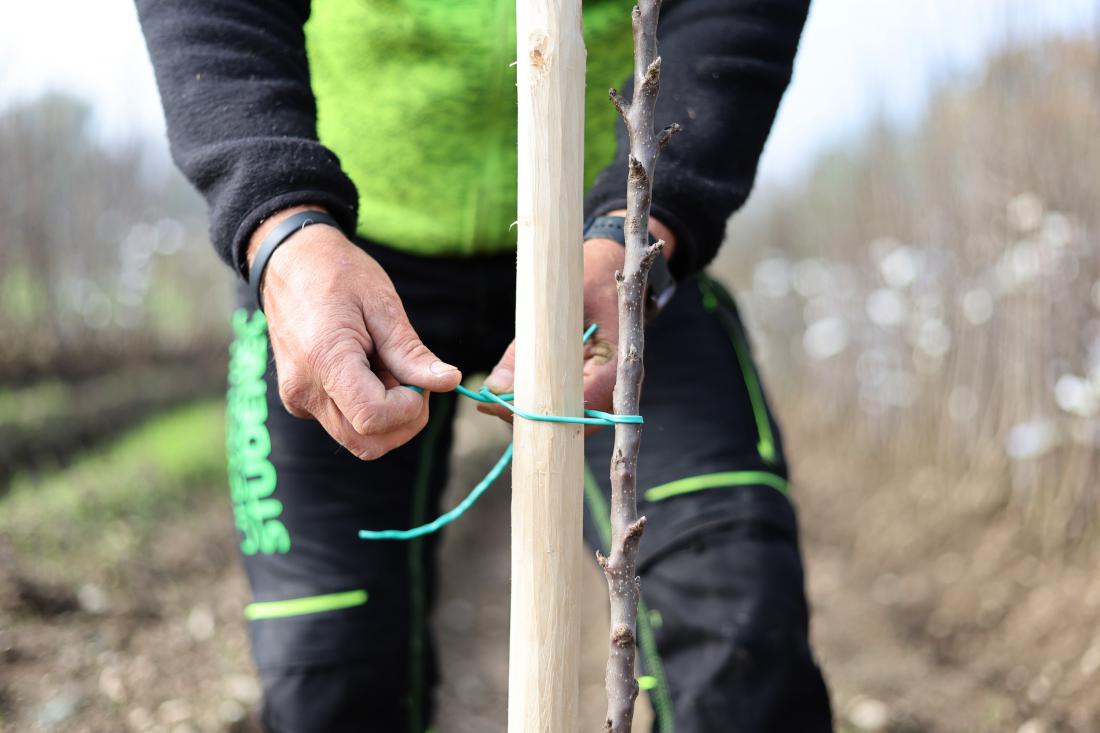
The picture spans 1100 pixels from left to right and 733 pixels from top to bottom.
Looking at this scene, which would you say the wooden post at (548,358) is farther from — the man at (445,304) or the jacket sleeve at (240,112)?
the jacket sleeve at (240,112)

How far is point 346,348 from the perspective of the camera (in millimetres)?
1000

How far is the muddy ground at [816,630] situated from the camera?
278 centimetres

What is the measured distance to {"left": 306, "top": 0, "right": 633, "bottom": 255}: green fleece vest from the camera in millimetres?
1393

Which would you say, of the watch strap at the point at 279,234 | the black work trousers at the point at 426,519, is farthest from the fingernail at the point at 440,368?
the black work trousers at the point at 426,519

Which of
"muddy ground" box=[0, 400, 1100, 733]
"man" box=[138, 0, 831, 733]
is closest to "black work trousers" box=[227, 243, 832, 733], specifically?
"man" box=[138, 0, 831, 733]

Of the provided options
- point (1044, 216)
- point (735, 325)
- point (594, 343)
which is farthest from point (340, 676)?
point (1044, 216)

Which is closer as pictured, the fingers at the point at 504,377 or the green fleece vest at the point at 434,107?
the fingers at the point at 504,377

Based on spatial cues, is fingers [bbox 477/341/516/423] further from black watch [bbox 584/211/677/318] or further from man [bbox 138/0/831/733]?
black watch [bbox 584/211/677/318]

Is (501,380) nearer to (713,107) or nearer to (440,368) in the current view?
(440,368)

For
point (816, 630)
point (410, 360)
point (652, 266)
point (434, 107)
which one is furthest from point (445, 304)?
point (816, 630)

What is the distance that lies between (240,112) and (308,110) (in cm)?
9

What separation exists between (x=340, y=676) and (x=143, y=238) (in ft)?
18.3

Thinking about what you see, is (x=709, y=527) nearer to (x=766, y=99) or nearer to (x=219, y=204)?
(x=766, y=99)

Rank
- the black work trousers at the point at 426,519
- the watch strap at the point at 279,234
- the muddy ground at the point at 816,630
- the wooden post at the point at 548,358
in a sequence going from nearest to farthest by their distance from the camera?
the wooden post at the point at 548,358
the watch strap at the point at 279,234
the black work trousers at the point at 426,519
the muddy ground at the point at 816,630
